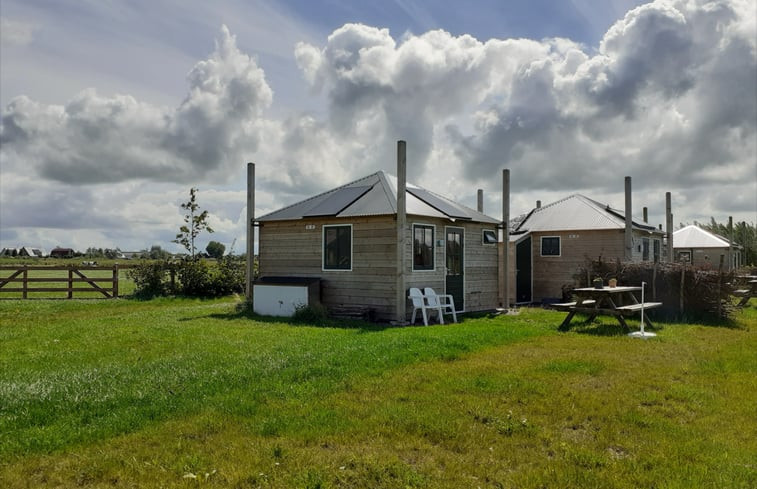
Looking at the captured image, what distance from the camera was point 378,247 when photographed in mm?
14242

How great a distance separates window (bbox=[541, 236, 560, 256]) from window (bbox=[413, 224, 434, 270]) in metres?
8.13

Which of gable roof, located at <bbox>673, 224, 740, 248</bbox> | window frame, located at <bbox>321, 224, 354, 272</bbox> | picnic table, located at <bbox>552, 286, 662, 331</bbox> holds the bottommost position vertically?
picnic table, located at <bbox>552, 286, 662, 331</bbox>

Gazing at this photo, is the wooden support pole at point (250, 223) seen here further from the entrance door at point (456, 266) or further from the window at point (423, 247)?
the entrance door at point (456, 266)

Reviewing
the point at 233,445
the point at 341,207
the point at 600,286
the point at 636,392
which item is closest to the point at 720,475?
the point at 636,392

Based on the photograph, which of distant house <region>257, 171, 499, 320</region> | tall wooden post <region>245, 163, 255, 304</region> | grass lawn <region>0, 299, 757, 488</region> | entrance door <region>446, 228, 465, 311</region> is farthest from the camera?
tall wooden post <region>245, 163, 255, 304</region>

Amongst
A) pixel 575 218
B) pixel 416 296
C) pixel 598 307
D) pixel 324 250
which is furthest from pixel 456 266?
pixel 575 218

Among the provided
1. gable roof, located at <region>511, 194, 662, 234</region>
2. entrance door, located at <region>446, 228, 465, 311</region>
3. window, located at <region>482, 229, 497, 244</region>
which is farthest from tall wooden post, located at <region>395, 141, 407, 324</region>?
gable roof, located at <region>511, 194, 662, 234</region>

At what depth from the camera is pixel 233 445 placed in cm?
461

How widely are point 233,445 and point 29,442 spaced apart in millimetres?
1733

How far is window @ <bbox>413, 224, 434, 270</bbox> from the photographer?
1446 cm

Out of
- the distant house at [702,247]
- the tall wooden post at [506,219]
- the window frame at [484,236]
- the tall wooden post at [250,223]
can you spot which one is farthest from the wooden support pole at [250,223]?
the distant house at [702,247]

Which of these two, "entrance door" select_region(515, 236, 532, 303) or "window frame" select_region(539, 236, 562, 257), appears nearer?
"entrance door" select_region(515, 236, 532, 303)

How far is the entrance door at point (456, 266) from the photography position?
1576cm

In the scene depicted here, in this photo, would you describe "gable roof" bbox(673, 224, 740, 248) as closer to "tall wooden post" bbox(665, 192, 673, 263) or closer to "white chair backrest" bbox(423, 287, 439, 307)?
"tall wooden post" bbox(665, 192, 673, 263)
